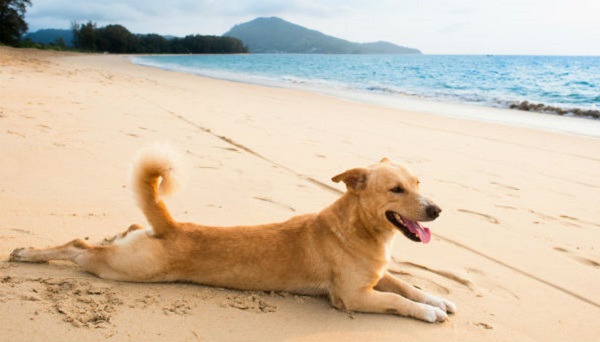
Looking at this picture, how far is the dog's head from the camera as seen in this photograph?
11.9 feet

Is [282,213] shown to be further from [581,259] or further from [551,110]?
[551,110]

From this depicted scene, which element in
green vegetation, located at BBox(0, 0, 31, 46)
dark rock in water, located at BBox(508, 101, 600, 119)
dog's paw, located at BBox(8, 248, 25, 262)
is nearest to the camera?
dog's paw, located at BBox(8, 248, 25, 262)

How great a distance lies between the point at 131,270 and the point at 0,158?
386 centimetres

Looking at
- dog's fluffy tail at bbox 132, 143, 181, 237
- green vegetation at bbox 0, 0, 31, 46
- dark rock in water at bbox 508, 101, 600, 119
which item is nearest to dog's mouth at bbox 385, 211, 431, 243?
dog's fluffy tail at bbox 132, 143, 181, 237

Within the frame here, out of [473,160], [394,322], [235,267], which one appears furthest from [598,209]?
[235,267]

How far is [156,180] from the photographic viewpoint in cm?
364

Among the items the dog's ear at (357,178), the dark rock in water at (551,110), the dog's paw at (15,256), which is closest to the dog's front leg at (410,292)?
the dog's ear at (357,178)

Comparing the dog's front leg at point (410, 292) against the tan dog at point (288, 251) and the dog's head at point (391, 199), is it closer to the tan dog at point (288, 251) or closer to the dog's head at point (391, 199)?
the tan dog at point (288, 251)

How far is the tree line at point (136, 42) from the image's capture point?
4326 inches

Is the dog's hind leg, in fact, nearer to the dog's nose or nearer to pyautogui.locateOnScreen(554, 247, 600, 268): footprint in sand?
the dog's nose

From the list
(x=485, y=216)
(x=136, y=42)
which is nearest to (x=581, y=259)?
(x=485, y=216)

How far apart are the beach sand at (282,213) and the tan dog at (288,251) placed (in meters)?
0.11

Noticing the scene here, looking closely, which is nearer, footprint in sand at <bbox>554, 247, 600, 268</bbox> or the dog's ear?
the dog's ear

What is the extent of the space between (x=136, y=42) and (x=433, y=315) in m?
133
